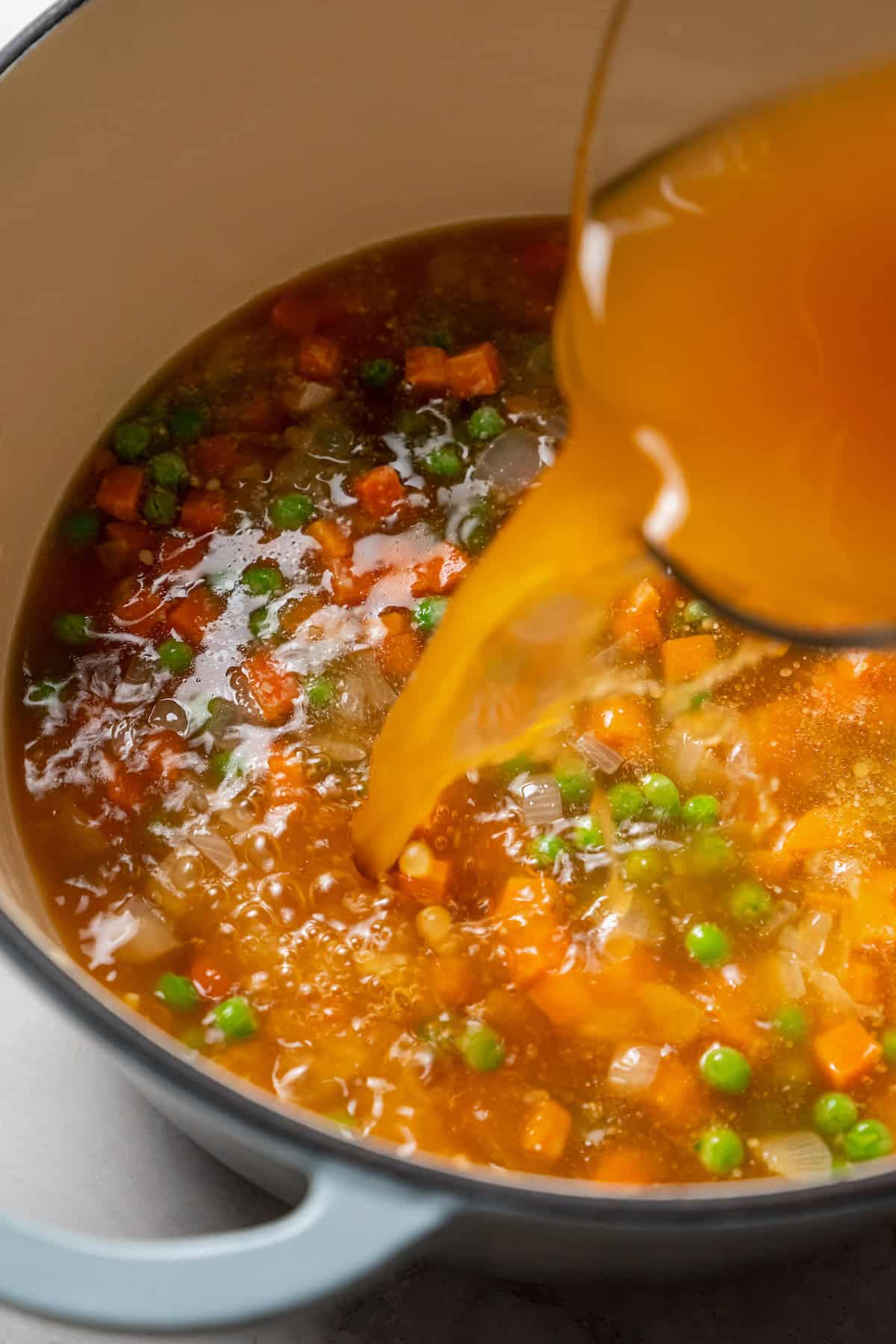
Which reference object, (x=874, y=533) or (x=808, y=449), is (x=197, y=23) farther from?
(x=874, y=533)

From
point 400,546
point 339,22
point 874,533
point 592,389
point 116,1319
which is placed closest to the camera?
point 116,1319

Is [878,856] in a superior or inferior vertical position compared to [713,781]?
inferior

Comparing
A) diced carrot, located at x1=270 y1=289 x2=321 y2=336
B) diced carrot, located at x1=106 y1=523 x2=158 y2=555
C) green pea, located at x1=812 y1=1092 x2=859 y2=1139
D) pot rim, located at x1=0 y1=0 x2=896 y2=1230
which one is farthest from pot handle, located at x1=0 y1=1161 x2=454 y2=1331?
diced carrot, located at x1=270 y1=289 x2=321 y2=336

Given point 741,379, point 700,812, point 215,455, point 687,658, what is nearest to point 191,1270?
point 700,812

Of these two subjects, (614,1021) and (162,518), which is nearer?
(614,1021)

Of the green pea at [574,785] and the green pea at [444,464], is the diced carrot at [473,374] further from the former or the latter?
the green pea at [574,785]

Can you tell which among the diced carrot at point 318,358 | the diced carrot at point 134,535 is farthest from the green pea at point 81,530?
the diced carrot at point 318,358

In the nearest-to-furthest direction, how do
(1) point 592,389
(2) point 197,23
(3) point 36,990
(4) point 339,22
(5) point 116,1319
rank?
(5) point 116,1319 < (3) point 36,990 < (1) point 592,389 < (2) point 197,23 < (4) point 339,22

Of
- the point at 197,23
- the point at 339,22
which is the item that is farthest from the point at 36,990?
the point at 339,22
